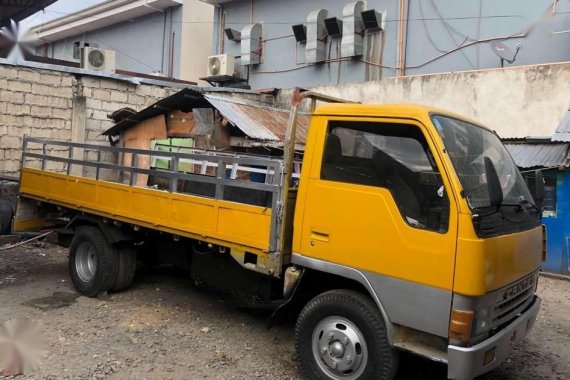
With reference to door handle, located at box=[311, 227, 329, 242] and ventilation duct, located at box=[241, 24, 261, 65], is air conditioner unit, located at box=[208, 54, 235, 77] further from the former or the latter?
door handle, located at box=[311, 227, 329, 242]

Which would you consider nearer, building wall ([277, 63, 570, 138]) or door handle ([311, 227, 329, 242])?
door handle ([311, 227, 329, 242])

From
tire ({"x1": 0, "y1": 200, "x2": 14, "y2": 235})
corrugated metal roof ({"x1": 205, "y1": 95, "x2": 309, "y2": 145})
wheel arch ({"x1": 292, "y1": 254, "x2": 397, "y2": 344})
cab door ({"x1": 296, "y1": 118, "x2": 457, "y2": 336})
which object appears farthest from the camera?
corrugated metal roof ({"x1": 205, "y1": 95, "x2": 309, "y2": 145})

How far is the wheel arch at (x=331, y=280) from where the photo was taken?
11.1 feet

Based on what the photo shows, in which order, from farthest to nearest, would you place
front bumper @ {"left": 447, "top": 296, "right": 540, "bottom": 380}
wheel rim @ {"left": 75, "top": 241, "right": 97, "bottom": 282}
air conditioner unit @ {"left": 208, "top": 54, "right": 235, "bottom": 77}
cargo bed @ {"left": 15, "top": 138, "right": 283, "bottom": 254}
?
air conditioner unit @ {"left": 208, "top": 54, "right": 235, "bottom": 77} < wheel rim @ {"left": 75, "top": 241, "right": 97, "bottom": 282} < cargo bed @ {"left": 15, "top": 138, "right": 283, "bottom": 254} < front bumper @ {"left": 447, "top": 296, "right": 540, "bottom": 380}

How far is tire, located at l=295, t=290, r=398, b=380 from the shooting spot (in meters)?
3.36

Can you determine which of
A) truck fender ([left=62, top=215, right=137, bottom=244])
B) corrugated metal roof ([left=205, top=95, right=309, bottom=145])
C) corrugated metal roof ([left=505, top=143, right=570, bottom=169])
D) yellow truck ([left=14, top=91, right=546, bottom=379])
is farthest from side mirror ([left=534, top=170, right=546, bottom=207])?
corrugated metal roof ([left=205, top=95, right=309, bottom=145])

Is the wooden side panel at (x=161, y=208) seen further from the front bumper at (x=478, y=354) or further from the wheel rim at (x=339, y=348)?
the front bumper at (x=478, y=354)

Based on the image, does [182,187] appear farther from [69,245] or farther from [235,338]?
[69,245]

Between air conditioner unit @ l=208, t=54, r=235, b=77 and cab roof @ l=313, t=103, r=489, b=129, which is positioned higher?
air conditioner unit @ l=208, t=54, r=235, b=77

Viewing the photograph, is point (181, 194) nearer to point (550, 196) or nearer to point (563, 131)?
point (563, 131)

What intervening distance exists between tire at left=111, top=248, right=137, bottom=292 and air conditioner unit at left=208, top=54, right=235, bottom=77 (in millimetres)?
10536

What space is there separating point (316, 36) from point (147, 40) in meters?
8.97

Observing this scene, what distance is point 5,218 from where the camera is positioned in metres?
7.04

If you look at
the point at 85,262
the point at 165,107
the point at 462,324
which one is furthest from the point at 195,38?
the point at 462,324
